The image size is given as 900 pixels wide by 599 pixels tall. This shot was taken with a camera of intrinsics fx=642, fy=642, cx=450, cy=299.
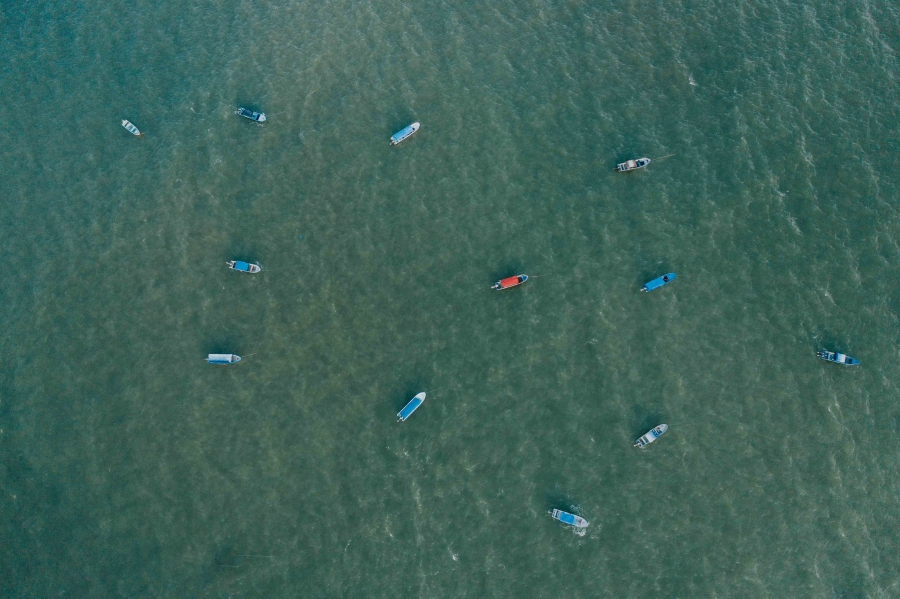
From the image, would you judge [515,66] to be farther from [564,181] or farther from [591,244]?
[591,244]

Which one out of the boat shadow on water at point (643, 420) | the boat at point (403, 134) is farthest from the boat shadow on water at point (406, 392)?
the boat at point (403, 134)

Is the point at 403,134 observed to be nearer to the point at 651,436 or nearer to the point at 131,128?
the point at 131,128

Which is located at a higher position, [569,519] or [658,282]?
[658,282]

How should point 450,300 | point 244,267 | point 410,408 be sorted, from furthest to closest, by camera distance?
point 450,300
point 244,267
point 410,408

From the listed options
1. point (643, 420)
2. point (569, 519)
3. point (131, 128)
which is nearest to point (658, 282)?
point (643, 420)

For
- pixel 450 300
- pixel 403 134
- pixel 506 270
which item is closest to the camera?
pixel 450 300

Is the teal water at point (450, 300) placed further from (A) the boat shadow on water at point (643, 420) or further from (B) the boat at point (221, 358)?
(B) the boat at point (221, 358)
